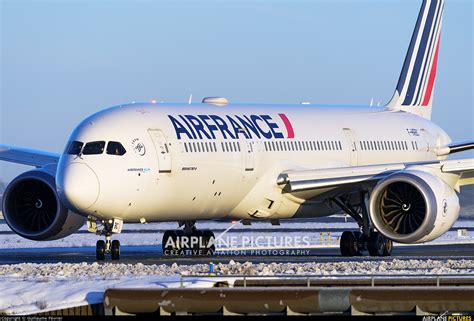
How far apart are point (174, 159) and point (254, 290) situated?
1313 cm

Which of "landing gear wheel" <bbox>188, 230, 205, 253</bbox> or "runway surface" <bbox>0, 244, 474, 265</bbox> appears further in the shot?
"landing gear wheel" <bbox>188, 230, 205, 253</bbox>

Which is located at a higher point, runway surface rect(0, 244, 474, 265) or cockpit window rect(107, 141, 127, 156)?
cockpit window rect(107, 141, 127, 156)

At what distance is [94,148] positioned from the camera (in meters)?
32.3

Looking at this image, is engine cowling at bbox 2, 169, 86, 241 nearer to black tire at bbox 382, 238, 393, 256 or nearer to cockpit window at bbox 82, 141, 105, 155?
cockpit window at bbox 82, 141, 105, 155

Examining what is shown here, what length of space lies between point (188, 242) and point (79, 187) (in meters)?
8.05

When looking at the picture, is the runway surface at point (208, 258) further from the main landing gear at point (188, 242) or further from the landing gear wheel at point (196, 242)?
the landing gear wheel at point (196, 242)

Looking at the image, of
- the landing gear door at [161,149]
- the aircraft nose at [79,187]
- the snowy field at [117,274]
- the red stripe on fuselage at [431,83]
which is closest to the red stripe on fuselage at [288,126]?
the landing gear door at [161,149]

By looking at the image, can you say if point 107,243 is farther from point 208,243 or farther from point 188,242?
point 208,243

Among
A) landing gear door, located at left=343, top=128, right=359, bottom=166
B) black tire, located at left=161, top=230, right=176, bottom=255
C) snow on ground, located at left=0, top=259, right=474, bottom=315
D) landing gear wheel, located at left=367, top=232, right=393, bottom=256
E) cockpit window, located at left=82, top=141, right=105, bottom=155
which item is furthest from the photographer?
landing gear door, located at left=343, top=128, right=359, bottom=166

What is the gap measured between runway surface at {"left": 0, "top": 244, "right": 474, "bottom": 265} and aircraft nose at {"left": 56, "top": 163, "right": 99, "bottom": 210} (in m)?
1.85

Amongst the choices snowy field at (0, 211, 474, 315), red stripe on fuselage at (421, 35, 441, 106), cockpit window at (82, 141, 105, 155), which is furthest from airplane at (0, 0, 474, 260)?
red stripe on fuselage at (421, 35, 441, 106)

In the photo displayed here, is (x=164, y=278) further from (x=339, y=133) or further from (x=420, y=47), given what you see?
(x=420, y=47)

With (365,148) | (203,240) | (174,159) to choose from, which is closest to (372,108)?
(365,148)

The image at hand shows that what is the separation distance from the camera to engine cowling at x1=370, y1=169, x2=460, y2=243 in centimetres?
3403
